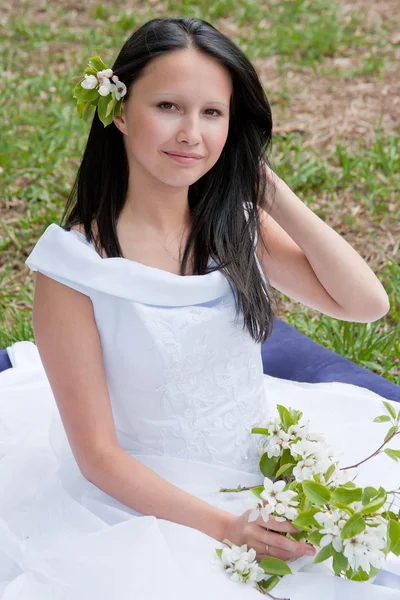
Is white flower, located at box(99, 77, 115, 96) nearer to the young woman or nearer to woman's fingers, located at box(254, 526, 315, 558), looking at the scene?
the young woman

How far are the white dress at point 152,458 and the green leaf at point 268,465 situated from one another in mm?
67

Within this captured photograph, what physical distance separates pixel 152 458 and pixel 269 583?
461 mm

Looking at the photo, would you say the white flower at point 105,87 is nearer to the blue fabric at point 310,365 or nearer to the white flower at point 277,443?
the white flower at point 277,443

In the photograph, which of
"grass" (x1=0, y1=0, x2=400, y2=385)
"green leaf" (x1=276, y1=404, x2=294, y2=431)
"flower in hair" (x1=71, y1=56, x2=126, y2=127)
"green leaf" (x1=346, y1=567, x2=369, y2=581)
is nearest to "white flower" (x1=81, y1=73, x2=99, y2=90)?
"flower in hair" (x1=71, y1=56, x2=126, y2=127)

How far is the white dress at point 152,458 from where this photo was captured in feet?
6.64

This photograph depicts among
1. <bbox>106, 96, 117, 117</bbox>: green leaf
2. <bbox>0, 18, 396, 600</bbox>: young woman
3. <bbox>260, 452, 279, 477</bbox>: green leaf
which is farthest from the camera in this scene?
<bbox>260, 452, 279, 477</bbox>: green leaf

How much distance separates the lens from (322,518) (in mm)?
1909

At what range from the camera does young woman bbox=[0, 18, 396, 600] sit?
6.86 ft

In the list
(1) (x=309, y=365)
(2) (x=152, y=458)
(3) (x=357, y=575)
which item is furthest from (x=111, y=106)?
(1) (x=309, y=365)

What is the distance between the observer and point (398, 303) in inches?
160

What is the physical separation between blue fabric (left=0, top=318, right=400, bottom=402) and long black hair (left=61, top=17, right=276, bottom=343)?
82cm

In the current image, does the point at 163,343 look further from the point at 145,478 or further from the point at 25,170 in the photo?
the point at 25,170

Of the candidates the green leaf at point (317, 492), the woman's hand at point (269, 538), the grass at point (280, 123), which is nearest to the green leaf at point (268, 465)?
the woman's hand at point (269, 538)

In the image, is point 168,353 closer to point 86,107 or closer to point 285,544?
point 285,544
